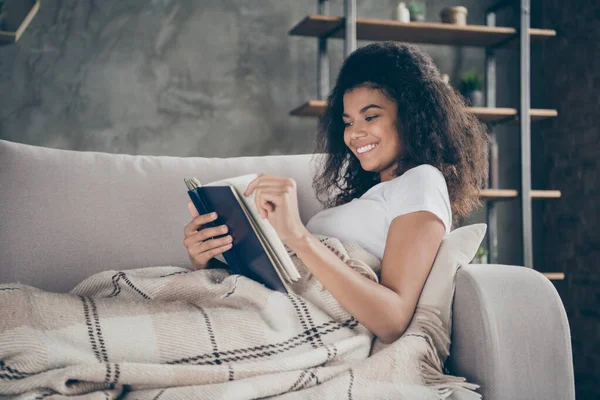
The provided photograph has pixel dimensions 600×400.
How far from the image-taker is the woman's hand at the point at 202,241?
1.19m

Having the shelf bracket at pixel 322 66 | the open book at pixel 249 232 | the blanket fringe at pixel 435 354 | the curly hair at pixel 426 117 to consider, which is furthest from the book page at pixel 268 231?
the shelf bracket at pixel 322 66

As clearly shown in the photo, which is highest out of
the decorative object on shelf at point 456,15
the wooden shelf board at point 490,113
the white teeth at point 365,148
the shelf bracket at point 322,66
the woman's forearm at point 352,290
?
the decorative object on shelf at point 456,15

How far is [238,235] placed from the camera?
1.14 meters

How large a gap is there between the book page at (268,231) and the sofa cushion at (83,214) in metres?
0.37

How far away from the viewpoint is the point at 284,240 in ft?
3.59

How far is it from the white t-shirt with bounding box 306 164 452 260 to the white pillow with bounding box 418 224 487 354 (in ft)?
0.17

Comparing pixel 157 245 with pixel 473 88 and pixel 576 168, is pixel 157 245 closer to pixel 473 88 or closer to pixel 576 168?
pixel 473 88

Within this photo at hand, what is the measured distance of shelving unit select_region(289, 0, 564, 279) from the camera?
2.67 m

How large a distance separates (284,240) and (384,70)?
0.57 meters

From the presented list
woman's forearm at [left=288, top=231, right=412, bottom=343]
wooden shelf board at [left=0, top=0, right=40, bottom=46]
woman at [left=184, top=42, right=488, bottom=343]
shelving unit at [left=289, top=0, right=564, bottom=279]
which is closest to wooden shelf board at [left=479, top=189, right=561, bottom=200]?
shelving unit at [left=289, top=0, right=564, bottom=279]

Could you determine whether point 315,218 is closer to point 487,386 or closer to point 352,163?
point 352,163

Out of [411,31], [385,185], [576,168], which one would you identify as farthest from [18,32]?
[576,168]

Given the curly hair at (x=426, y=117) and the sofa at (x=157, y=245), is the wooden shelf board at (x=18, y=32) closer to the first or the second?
the sofa at (x=157, y=245)

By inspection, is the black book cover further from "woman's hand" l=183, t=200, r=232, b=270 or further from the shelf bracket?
the shelf bracket
